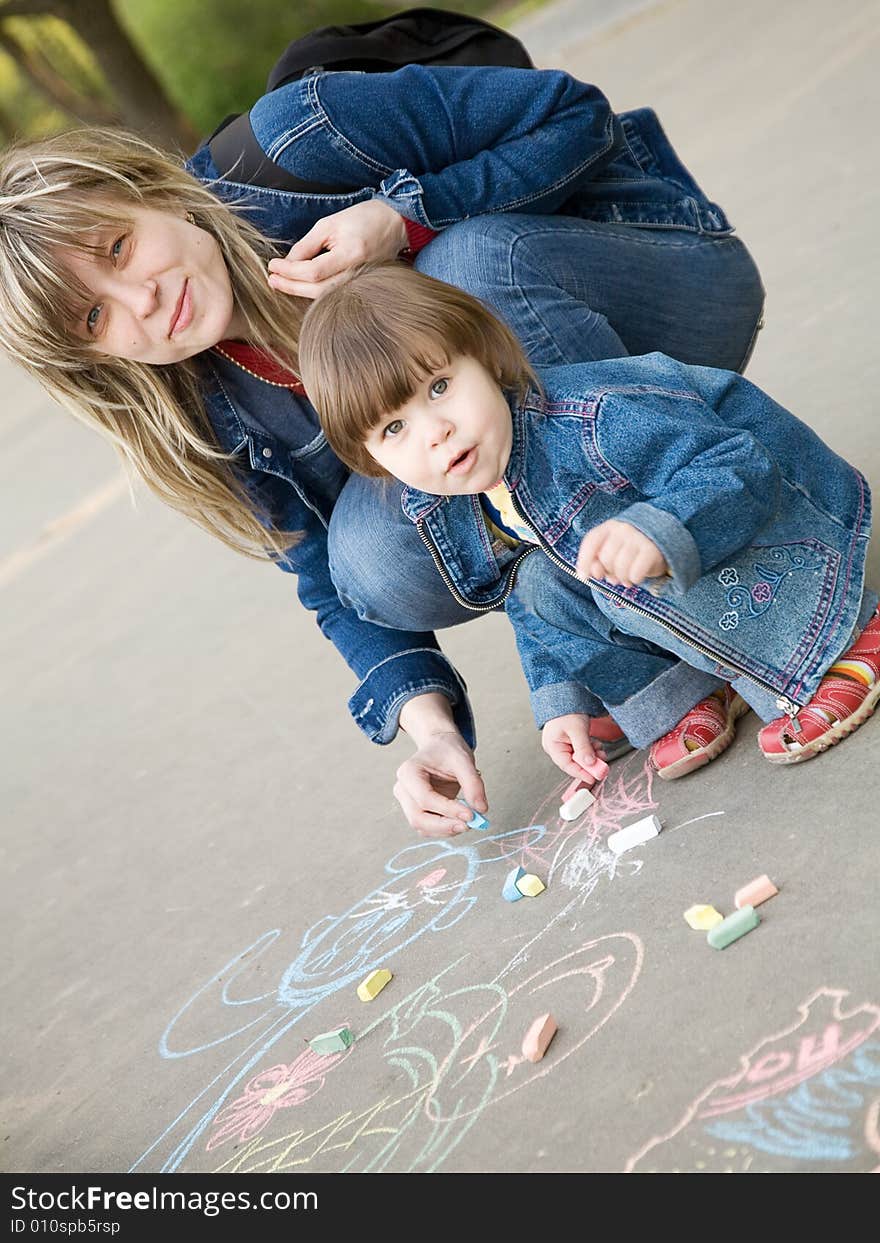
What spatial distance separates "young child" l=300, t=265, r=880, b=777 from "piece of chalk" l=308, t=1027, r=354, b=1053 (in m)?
0.58

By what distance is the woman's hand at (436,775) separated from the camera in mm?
2008

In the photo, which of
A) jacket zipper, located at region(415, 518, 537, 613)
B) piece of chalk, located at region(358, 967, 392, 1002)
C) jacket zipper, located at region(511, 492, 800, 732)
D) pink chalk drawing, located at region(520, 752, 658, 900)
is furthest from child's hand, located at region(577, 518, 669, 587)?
piece of chalk, located at region(358, 967, 392, 1002)

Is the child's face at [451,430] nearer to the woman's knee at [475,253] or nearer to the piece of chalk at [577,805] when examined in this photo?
the woman's knee at [475,253]

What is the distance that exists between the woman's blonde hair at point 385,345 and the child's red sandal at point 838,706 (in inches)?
22.0

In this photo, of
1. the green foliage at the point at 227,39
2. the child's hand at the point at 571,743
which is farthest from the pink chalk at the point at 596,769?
the green foliage at the point at 227,39

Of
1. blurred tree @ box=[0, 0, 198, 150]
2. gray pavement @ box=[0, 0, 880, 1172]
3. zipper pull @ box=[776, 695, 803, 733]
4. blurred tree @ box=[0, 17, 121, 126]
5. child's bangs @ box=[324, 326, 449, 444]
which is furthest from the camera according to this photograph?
blurred tree @ box=[0, 17, 121, 126]

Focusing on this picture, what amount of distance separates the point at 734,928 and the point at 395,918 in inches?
25.4

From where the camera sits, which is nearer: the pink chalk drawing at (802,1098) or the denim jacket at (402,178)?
the pink chalk drawing at (802,1098)

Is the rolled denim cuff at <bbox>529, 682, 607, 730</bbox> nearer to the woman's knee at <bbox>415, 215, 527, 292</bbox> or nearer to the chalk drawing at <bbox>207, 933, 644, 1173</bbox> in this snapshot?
the chalk drawing at <bbox>207, 933, 644, 1173</bbox>

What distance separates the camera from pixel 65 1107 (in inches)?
81.5

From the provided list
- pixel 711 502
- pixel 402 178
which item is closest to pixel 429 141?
pixel 402 178

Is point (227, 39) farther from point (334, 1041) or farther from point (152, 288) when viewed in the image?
point (334, 1041)

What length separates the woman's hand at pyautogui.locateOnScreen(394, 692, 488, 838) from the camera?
201 cm

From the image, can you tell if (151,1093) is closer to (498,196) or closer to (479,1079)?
(479,1079)
